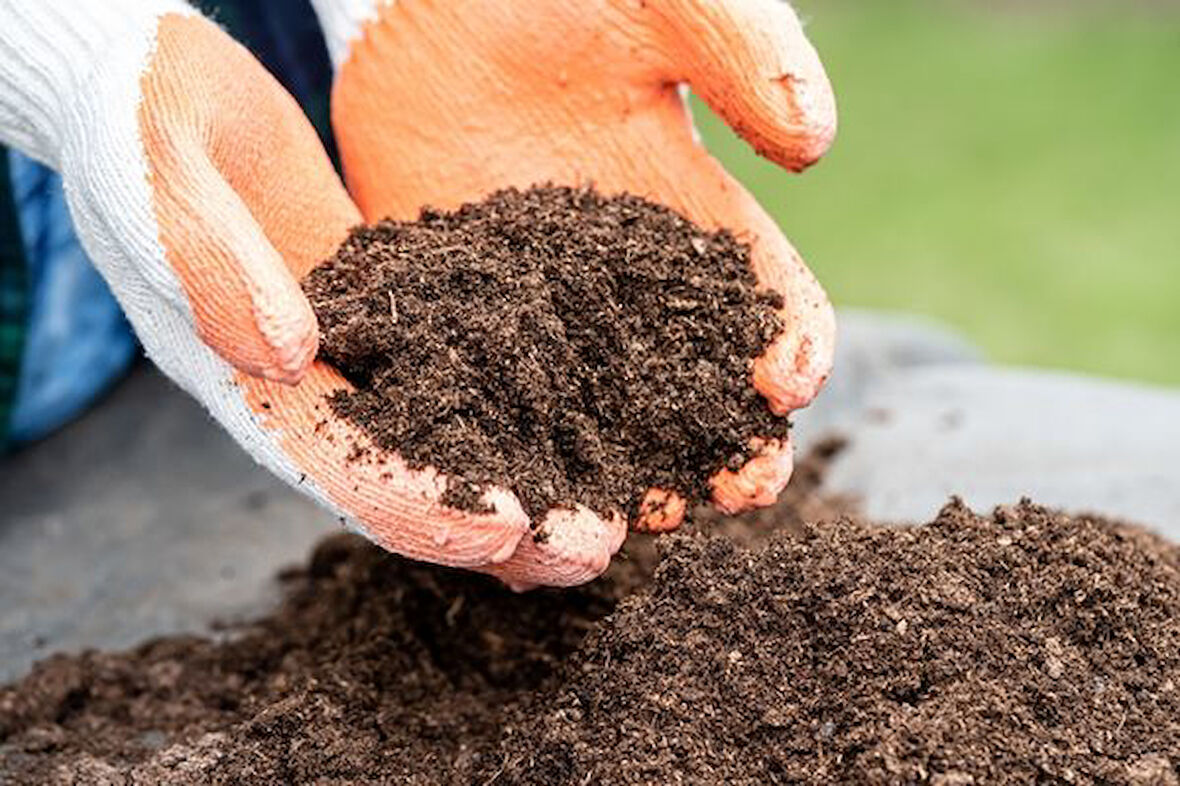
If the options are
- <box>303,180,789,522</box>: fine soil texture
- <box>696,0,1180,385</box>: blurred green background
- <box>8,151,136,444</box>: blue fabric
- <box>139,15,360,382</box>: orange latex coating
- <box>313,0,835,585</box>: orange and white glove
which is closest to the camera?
<box>139,15,360,382</box>: orange latex coating

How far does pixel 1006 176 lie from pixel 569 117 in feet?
10.6

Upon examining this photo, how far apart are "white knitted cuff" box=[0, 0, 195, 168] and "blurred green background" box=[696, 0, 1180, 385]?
261cm

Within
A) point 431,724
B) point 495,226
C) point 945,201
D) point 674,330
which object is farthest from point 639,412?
point 945,201

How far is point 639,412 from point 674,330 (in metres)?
0.09

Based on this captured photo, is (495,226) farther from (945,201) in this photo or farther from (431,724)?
(945,201)

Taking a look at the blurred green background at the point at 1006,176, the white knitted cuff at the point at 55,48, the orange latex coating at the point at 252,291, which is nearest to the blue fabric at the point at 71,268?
the white knitted cuff at the point at 55,48

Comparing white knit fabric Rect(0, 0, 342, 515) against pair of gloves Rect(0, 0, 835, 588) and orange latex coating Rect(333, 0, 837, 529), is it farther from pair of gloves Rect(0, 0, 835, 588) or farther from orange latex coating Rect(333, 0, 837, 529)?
orange latex coating Rect(333, 0, 837, 529)

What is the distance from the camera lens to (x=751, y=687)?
121 centimetres

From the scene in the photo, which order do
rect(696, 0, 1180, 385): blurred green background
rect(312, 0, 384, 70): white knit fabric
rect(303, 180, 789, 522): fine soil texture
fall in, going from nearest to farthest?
1. rect(303, 180, 789, 522): fine soil texture
2. rect(312, 0, 384, 70): white knit fabric
3. rect(696, 0, 1180, 385): blurred green background

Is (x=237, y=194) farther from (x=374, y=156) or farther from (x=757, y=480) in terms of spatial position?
(x=757, y=480)

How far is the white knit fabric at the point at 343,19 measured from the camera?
1.57 meters

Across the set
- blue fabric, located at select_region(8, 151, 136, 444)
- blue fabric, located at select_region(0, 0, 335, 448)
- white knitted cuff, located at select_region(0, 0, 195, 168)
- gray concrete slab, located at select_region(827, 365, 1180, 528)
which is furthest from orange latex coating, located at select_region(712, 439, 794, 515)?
blue fabric, located at select_region(8, 151, 136, 444)

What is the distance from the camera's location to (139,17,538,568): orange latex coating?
3.73 feet

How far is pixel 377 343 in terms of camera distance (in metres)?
1.25
